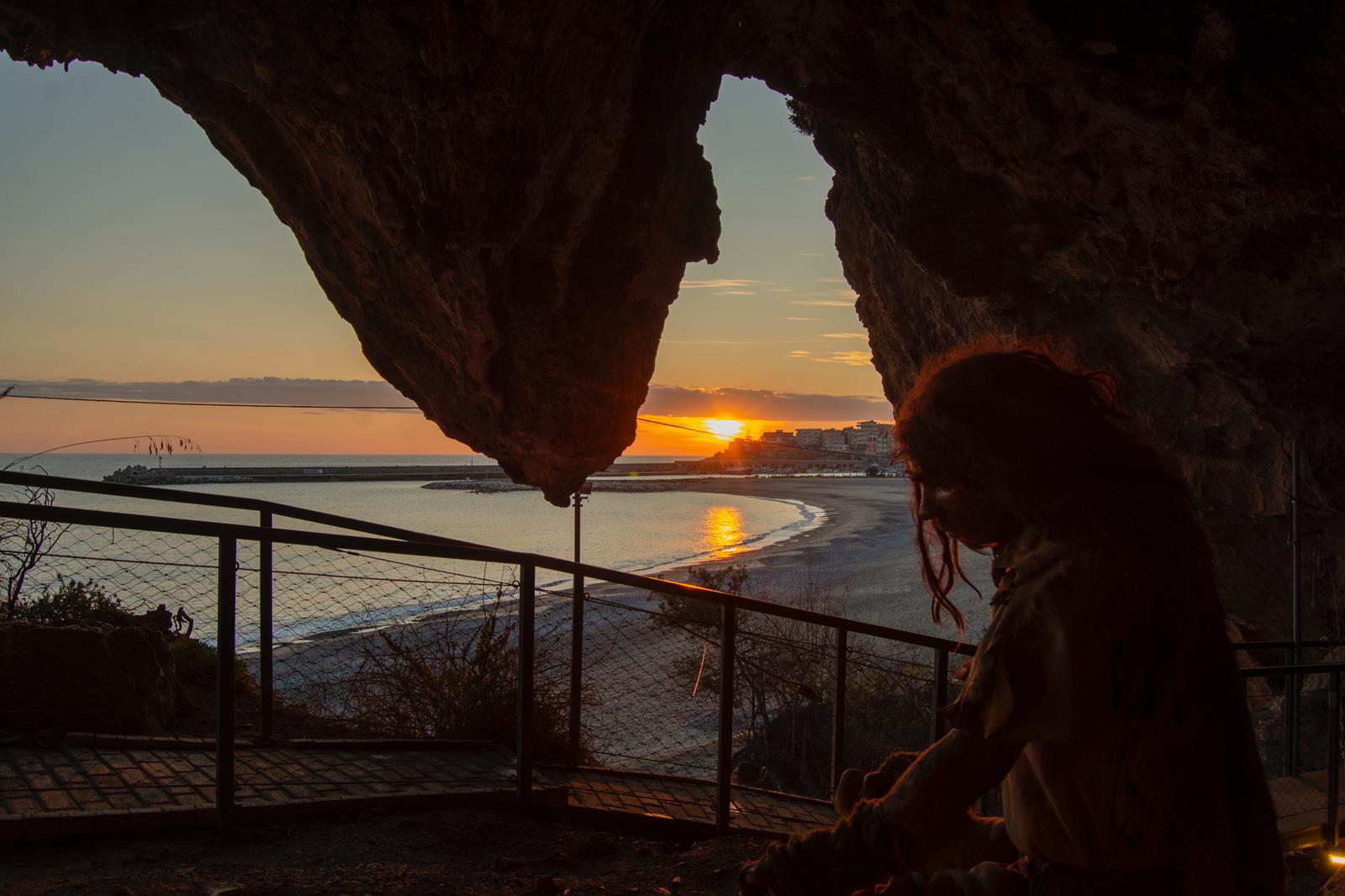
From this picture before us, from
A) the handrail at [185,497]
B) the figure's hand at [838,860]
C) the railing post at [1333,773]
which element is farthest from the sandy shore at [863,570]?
the handrail at [185,497]

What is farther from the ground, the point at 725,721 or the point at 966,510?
the point at 966,510

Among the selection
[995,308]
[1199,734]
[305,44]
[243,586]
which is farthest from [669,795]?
[243,586]

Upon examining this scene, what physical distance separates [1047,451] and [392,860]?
2.66 m

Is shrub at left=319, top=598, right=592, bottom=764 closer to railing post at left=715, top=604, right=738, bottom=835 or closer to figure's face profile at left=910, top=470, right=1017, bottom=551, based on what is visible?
A: railing post at left=715, top=604, right=738, bottom=835

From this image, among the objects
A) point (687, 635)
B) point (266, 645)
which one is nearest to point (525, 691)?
point (266, 645)

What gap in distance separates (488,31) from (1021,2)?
9.76 ft

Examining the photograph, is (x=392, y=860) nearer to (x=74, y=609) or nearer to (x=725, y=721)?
(x=725, y=721)

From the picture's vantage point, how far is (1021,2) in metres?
5.04

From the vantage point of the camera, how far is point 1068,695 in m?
1.35

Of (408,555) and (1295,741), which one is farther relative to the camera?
(1295,741)

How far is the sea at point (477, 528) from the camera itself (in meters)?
17.3

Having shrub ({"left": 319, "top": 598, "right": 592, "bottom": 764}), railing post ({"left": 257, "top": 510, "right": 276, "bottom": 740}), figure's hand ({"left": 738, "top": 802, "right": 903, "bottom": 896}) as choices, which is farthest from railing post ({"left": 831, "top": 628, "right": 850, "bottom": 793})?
figure's hand ({"left": 738, "top": 802, "right": 903, "bottom": 896})

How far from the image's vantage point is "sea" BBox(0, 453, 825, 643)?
1731 cm

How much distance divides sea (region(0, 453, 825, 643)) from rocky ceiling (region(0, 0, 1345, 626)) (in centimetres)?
361
